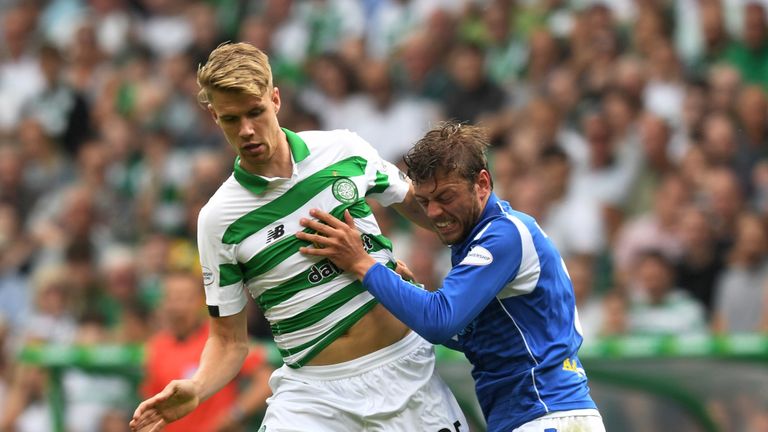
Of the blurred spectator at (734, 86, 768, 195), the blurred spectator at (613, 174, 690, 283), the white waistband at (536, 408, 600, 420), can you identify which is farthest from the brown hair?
the blurred spectator at (734, 86, 768, 195)

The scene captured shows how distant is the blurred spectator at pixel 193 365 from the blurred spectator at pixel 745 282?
2955 mm

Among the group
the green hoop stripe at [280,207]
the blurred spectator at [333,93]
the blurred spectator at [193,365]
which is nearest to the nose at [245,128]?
the green hoop stripe at [280,207]

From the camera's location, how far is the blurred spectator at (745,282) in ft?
27.6

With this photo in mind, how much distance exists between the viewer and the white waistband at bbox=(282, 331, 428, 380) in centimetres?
528

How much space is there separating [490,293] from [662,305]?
158 inches

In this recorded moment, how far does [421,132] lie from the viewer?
11.1 metres

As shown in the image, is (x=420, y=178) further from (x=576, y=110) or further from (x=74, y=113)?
(x=74, y=113)

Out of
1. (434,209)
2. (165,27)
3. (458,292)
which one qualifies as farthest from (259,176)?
(165,27)

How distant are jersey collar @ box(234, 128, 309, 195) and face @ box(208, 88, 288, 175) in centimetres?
4

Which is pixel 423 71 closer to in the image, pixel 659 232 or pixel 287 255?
pixel 659 232

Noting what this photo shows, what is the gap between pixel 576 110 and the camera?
10.3m

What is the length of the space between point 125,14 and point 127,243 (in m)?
3.30

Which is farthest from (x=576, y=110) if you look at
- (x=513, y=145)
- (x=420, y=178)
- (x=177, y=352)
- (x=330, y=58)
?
(x=420, y=178)

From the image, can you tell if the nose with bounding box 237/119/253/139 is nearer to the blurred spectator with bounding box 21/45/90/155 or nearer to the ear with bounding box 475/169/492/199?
the ear with bounding box 475/169/492/199
